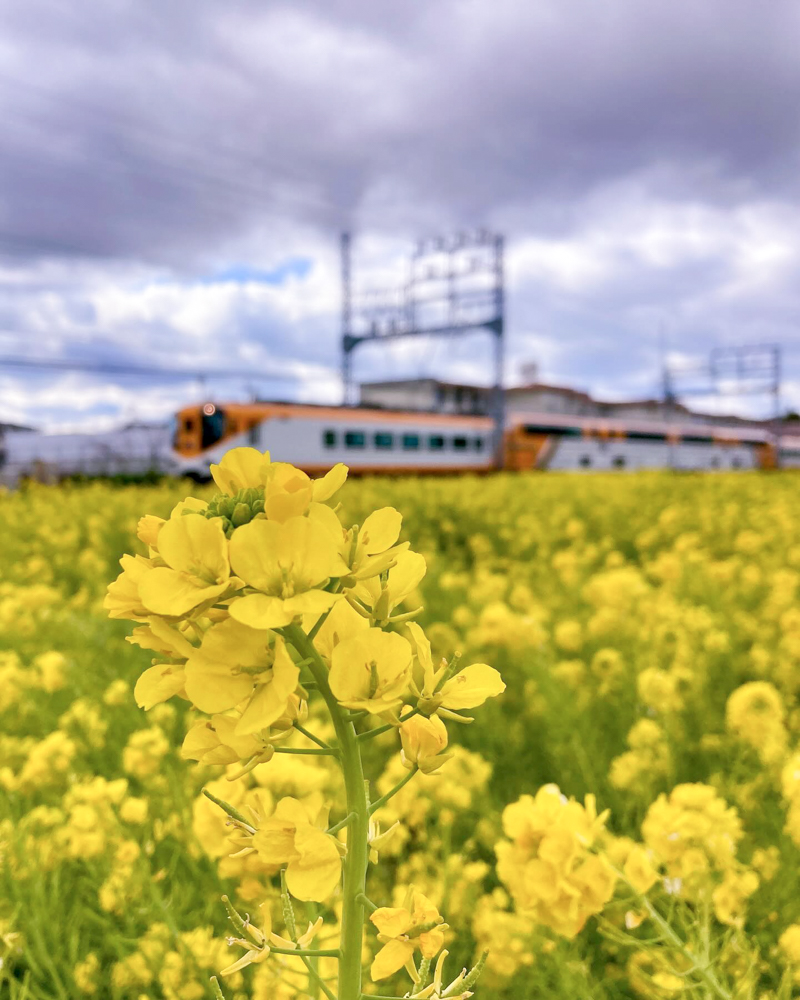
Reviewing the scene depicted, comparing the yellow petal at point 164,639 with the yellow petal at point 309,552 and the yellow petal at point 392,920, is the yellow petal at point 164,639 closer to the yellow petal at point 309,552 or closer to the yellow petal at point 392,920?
the yellow petal at point 309,552

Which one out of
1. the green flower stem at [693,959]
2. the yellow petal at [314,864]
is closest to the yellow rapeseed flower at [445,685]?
the yellow petal at [314,864]

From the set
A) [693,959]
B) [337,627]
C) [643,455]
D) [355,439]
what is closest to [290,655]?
[337,627]

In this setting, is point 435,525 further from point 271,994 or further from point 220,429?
point 220,429

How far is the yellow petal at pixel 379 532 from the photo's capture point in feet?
1.51

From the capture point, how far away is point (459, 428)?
17.2m

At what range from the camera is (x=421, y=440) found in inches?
639

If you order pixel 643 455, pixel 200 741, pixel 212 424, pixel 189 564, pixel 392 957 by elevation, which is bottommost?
pixel 643 455

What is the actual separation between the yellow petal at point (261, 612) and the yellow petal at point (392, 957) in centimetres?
22

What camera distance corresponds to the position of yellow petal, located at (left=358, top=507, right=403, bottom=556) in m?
0.46

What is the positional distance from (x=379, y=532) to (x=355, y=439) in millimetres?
14597

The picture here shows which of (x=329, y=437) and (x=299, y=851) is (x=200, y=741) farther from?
(x=329, y=437)

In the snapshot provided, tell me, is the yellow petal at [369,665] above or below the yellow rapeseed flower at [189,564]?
below

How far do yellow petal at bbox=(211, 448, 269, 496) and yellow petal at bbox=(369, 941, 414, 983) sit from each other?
0.31m

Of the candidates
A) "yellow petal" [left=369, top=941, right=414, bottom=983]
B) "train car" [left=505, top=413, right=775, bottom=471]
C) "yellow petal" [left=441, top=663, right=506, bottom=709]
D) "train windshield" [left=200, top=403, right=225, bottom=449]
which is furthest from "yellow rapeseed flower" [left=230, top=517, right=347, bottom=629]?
"train car" [left=505, top=413, right=775, bottom=471]
